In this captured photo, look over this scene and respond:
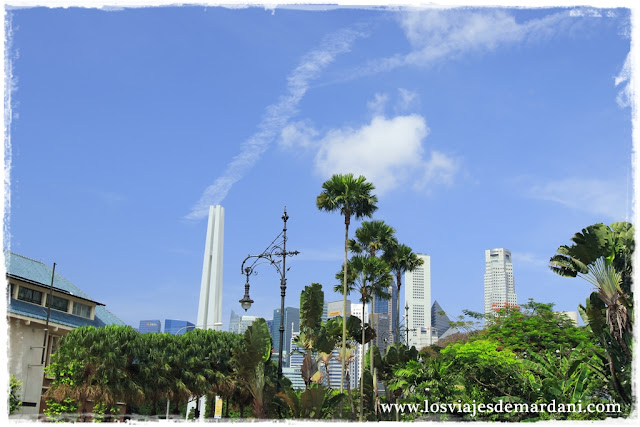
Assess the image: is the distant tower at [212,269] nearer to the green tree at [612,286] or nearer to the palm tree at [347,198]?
the palm tree at [347,198]

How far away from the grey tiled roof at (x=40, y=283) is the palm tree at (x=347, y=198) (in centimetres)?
1918

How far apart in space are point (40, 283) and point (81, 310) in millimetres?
6573

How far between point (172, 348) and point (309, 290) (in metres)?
11.2

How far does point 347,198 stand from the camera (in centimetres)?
3538

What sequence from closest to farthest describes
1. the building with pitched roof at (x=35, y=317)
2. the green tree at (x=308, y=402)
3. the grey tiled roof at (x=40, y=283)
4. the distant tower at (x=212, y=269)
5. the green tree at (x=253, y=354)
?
the green tree at (x=308, y=402) → the building with pitched roof at (x=35, y=317) → the grey tiled roof at (x=40, y=283) → the green tree at (x=253, y=354) → the distant tower at (x=212, y=269)

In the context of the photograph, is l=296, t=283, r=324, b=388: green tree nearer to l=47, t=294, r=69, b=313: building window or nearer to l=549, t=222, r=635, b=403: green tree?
l=47, t=294, r=69, b=313: building window

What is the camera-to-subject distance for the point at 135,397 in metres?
35.4

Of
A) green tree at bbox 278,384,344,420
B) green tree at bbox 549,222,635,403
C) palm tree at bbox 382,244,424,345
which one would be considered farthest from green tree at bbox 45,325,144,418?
green tree at bbox 549,222,635,403

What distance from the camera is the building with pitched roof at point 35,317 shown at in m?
33.3

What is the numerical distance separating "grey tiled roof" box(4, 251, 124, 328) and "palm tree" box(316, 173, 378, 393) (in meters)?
19.2

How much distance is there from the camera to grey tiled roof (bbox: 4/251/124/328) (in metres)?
35.4

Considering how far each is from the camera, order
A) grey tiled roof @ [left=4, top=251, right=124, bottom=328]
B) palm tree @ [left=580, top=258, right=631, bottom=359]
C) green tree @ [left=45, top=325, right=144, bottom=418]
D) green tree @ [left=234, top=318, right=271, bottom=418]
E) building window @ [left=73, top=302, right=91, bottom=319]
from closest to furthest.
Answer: palm tree @ [left=580, top=258, right=631, bottom=359]
green tree @ [left=45, top=325, right=144, bottom=418]
grey tiled roof @ [left=4, top=251, right=124, bottom=328]
green tree @ [left=234, top=318, right=271, bottom=418]
building window @ [left=73, top=302, right=91, bottom=319]

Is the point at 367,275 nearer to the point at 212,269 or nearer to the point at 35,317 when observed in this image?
the point at 35,317

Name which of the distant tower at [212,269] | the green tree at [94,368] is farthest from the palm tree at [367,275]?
the distant tower at [212,269]
